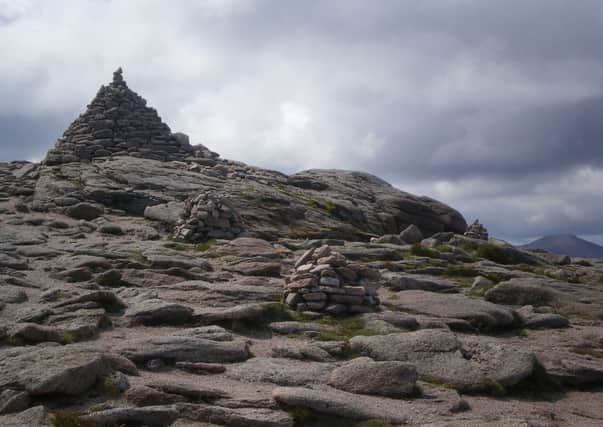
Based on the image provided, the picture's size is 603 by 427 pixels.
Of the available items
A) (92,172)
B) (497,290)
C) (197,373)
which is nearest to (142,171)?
(92,172)

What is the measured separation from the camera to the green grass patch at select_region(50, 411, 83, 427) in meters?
9.66

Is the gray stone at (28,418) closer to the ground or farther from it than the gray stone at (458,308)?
closer to the ground

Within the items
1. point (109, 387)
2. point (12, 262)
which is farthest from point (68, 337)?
point (12, 262)

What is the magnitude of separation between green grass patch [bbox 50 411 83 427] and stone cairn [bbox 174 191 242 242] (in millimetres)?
24116

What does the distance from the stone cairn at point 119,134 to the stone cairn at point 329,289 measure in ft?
127

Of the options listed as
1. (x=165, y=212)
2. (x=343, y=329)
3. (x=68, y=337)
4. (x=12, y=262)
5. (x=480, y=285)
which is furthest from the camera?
(x=165, y=212)

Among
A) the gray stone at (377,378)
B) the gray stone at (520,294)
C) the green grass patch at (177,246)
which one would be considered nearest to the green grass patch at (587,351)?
the gray stone at (520,294)

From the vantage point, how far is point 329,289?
2038 centimetres

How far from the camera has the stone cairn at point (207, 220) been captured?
34375 mm

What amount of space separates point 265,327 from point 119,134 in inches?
1841

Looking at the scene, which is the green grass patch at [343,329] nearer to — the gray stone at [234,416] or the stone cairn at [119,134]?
the gray stone at [234,416]

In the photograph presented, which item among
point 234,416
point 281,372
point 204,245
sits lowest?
point 234,416

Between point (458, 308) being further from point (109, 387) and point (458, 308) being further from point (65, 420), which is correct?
point (65, 420)

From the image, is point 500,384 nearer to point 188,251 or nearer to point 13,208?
point 188,251
